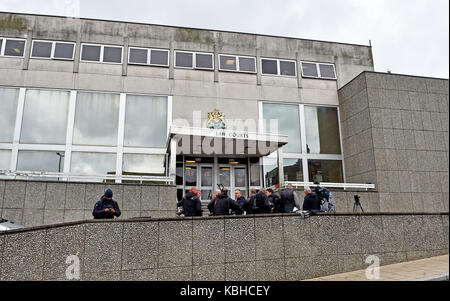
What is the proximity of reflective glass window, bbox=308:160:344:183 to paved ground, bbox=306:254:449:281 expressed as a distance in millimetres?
8368

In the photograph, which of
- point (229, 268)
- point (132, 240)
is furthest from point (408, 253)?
point (132, 240)

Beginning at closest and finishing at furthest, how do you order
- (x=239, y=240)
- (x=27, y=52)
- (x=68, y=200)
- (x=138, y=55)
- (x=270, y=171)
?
(x=239, y=240) < (x=68, y=200) < (x=27, y=52) < (x=270, y=171) < (x=138, y=55)

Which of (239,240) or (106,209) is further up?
(106,209)

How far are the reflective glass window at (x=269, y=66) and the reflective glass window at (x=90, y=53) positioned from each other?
8223mm

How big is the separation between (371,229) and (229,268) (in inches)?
143

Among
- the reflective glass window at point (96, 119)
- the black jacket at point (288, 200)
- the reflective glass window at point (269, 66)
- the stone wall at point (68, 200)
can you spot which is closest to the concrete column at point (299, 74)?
the reflective glass window at point (269, 66)

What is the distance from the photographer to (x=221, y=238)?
6988 mm

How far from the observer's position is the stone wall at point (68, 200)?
10.7 m

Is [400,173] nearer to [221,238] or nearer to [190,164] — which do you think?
[190,164]

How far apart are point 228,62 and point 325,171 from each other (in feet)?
24.3

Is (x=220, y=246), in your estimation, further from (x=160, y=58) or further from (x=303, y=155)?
(x=160, y=58)

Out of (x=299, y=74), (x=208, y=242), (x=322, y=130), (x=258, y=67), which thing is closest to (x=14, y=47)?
(x=258, y=67)

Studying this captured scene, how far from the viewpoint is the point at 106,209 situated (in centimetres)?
688

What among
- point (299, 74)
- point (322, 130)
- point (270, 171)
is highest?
point (299, 74)
